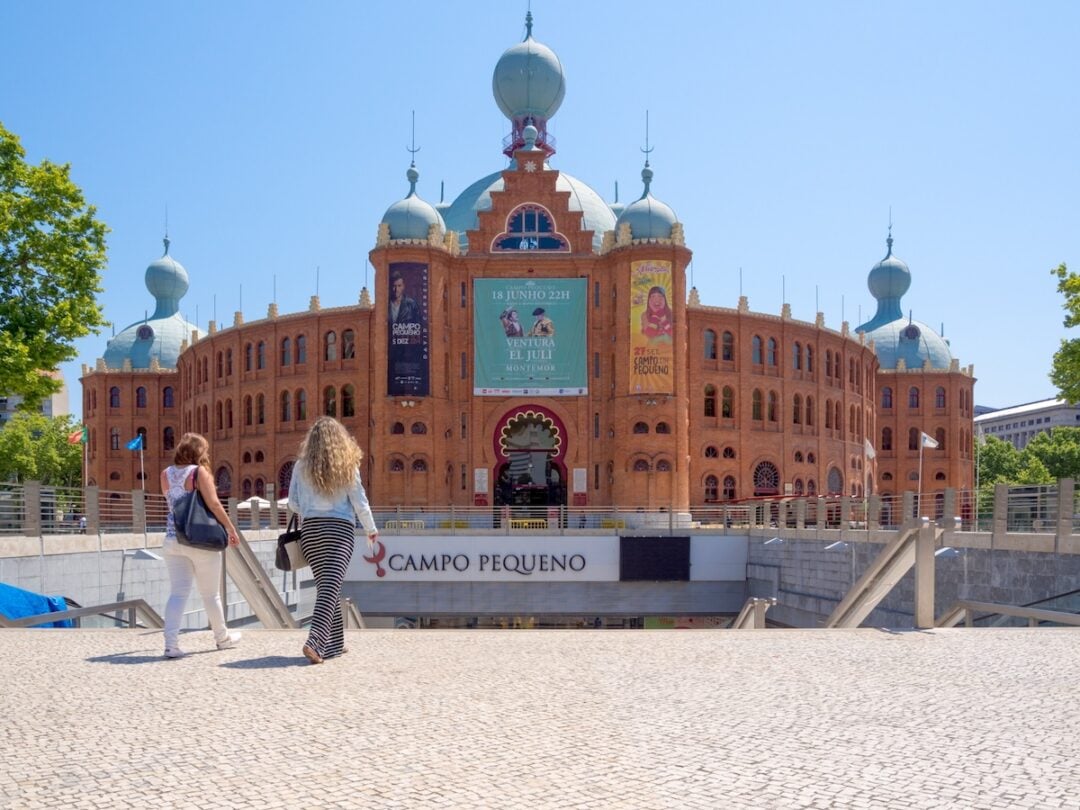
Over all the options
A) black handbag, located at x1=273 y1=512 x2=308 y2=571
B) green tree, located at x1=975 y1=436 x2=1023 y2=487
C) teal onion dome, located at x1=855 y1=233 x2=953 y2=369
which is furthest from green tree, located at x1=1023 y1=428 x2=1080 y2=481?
black handbag, located at x1=273 y1=512 x2=308 y2=571

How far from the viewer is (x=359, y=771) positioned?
17.0 ft

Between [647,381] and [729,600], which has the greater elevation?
[647,381]

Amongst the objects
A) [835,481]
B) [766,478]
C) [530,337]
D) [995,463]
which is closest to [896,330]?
[835,481]

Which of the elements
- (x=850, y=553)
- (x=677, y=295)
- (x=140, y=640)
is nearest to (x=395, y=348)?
(x=677, y=295)

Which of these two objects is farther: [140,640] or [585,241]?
[585,241]

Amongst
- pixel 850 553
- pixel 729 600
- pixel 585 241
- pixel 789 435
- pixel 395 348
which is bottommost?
pixel 729 600

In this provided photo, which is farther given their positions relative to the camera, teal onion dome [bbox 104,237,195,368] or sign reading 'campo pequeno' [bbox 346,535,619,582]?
teal onion dome [bbox 104,237,195,368]

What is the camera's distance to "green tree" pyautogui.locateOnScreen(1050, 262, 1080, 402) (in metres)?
28.3

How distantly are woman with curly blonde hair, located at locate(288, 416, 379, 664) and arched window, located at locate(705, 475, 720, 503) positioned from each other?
44979mm

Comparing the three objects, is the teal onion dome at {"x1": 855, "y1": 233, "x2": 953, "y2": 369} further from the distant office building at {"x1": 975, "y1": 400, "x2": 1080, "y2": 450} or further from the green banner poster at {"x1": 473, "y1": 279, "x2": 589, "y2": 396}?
the distant office building at {"x1": 975, "y1": 400, "x2": 1080, "y2": 450}

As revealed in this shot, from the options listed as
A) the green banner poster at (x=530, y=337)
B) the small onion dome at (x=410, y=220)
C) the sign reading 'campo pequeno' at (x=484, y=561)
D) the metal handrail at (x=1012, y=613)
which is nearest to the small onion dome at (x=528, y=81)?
the small onion dome at (x=410, y=220)

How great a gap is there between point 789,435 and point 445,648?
47668 mm

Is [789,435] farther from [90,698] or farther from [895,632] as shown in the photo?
[90,698]

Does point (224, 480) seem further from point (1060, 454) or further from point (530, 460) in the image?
point (1060, 454)
